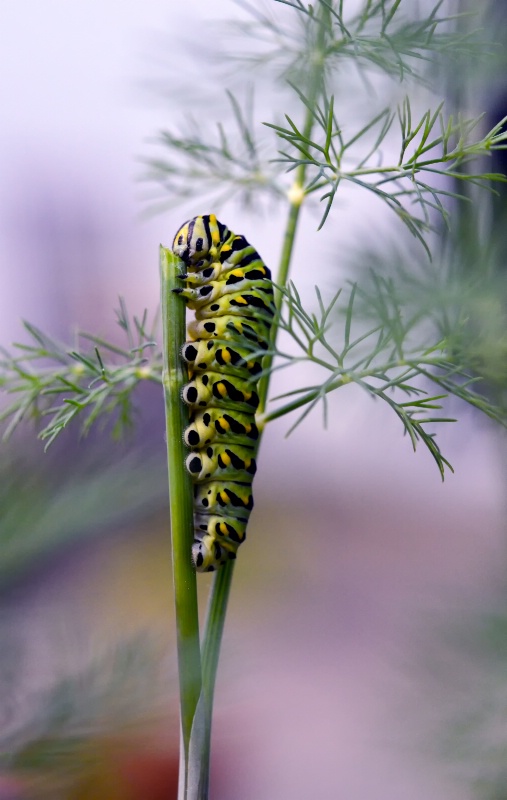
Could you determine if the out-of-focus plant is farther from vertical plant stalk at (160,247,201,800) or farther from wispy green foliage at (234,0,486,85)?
wispy green foliage at (234,0,486,85)

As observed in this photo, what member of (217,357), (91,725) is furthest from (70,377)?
(91,725)

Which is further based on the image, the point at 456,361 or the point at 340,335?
the point at 340,335

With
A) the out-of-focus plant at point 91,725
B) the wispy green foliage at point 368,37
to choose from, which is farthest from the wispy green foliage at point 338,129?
the out-of-focus plant at point 91,725

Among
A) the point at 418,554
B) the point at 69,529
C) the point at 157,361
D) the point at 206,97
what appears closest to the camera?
the point at 69,529

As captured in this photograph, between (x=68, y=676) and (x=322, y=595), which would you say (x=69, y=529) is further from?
(x=322, y=595)

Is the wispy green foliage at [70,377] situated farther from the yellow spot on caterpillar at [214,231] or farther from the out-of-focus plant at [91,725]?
the out-of-focus plant at [91,725]

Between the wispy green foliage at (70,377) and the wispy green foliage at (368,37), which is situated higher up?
the wispy green foliage at (368,37)

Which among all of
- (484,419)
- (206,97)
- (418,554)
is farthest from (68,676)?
(418,554)

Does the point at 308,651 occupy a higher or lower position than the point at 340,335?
lower
